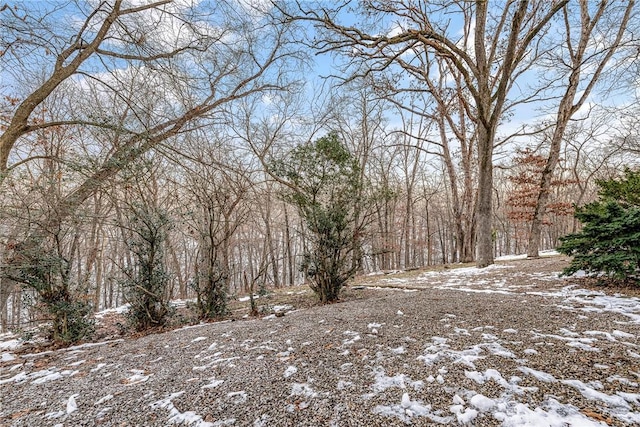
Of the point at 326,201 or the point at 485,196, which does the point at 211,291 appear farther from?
the point at 485,196

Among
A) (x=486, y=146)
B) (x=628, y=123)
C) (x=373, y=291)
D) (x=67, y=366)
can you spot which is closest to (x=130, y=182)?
(x=67, y=366)

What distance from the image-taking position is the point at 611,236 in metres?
3.71

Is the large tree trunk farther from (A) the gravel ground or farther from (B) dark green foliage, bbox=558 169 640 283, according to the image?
(A) the gravel ground

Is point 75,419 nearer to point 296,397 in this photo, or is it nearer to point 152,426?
point 152,426

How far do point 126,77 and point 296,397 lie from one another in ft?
18.9

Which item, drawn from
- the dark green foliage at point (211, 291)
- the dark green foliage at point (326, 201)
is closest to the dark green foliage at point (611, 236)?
the dark green foliage at point (326, 201)

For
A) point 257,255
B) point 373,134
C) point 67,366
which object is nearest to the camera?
point 67,366

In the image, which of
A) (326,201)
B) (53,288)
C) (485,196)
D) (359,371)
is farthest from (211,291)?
(485,196)

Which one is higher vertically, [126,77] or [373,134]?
[373,134]

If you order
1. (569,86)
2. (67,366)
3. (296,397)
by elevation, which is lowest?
(67,366)

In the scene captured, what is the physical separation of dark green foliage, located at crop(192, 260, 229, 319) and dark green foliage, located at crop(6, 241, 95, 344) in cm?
146

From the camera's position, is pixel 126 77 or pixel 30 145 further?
pixel 30 145

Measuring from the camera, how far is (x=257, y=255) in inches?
844

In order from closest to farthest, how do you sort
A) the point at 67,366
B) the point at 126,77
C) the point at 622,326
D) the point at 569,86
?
the point at 622,326 → the point at 67,366 → the point at 126,77 → the point at 569,86
